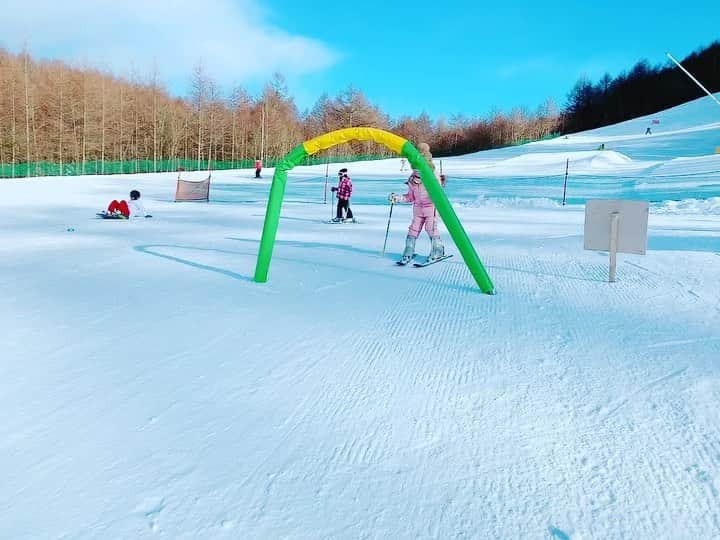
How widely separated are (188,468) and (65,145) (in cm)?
5693

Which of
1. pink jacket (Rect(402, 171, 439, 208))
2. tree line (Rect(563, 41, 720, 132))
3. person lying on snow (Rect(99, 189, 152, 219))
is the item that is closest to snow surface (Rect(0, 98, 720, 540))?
pink jacket (Rect(402, 171, 439, 208))

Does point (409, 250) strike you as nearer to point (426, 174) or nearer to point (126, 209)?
point (426, 174)

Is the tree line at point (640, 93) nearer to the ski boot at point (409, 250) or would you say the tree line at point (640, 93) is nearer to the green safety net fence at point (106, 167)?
the green safety net fence at point (106, 167)

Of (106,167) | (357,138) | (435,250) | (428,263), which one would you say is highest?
(106,167)

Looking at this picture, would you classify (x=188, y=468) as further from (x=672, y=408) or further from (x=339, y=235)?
(x=339, y=235)

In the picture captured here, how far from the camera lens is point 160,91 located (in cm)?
6009

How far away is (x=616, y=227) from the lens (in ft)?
20.1

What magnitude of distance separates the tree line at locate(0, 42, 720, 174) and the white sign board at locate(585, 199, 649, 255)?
51.5 m

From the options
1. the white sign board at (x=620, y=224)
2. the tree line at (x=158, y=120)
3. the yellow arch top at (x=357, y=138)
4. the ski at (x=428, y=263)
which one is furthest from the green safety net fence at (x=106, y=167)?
the white sign board at (x=620, y=224)

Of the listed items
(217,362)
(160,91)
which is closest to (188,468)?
(217,362)

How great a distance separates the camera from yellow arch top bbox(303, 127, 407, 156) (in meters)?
5.71

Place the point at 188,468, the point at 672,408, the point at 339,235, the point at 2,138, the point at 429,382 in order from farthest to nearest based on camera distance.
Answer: the point at 2,138 < the point at 339,235 < the point at 429,382 < the point at 672,408 < the point at 188,468

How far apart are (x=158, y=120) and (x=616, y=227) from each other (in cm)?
6120

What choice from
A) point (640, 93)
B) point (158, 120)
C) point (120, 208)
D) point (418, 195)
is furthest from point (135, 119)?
point (640, 93)
